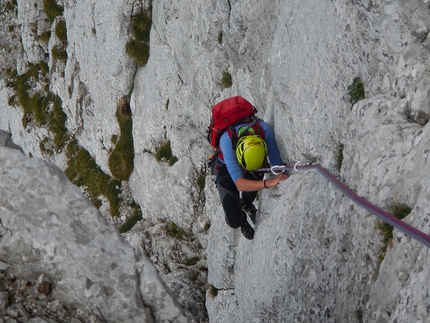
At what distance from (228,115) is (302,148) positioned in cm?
182

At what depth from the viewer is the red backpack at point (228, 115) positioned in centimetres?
1056

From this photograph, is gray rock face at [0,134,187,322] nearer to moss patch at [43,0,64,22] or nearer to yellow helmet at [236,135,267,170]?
yellow helmet at [236,135,267,170]

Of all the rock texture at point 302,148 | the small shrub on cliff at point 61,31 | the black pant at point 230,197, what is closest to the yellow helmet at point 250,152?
the rock texture at point 302,148

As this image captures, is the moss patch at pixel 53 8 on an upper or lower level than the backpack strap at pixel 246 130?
lower

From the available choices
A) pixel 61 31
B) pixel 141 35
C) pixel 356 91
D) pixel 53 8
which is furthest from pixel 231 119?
pixel 53 8

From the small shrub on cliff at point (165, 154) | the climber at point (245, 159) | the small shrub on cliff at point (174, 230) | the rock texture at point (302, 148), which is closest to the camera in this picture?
the rock texture at point (302, 148)

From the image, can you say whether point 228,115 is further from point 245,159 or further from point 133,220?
point 133,220

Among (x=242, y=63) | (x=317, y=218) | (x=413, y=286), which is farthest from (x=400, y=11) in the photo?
(x=242, y=63)

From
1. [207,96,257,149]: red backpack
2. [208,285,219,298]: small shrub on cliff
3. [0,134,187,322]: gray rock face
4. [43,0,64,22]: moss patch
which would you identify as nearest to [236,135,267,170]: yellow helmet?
[207,96,257,149]: red backpack

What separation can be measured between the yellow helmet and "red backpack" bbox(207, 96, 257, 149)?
54 centimetres

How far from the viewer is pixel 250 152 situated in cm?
1005

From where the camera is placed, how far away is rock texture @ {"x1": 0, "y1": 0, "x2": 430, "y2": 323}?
673 centimetres

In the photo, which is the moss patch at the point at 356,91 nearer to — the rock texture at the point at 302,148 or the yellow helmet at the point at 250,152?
the rock texture at the point at 302,148

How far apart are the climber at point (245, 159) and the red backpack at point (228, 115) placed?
0.45 ft
